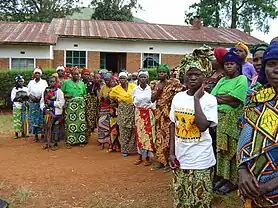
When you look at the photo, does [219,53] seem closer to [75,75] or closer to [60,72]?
[75,75]

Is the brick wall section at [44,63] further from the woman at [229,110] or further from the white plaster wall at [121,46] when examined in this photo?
the woman at [229,110]

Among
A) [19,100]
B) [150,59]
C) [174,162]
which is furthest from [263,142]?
[150,59]

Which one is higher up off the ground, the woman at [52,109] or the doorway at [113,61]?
the doorway at [113,61]

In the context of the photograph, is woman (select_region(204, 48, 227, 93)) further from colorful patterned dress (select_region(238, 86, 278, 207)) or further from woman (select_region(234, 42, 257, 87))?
colorful patterned dress (select_region(238, 86, 278, 207))

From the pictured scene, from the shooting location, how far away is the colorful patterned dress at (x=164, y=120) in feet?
17.6

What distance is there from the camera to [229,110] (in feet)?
13.7

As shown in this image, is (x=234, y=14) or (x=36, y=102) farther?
(x=234, y=14)

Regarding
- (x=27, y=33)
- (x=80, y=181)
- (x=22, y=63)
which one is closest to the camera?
(x=80, y=181)

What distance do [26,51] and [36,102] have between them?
9.43 metres

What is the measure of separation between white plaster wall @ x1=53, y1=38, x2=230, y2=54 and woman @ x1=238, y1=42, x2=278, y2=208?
17160mm

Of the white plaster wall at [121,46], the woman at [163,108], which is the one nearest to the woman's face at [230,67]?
the woman at [163,108]

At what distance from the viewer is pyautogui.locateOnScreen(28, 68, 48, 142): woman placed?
8219 mm

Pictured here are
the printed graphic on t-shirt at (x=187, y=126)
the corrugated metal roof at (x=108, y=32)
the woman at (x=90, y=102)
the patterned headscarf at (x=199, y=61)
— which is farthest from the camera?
the corrugated metal roof at (x=108, y=32)

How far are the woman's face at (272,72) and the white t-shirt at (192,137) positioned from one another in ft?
3.41
